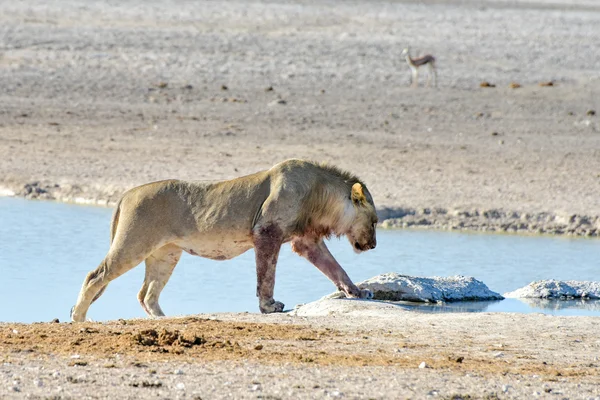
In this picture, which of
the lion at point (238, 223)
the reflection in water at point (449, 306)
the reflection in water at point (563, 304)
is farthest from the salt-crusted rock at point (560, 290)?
the lion at point (238, 223)

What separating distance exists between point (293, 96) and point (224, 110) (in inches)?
72.5

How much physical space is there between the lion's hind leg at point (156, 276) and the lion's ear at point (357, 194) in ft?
4.84

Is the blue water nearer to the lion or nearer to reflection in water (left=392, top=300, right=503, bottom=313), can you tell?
reflection in water (left=392, top=300, right=503, bottom=313)

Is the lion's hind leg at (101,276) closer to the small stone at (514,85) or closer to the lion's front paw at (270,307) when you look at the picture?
the lion's front paw at (270,307)

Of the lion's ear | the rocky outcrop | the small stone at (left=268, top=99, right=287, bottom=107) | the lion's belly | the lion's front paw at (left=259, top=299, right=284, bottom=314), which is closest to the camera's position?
the lion's front paw at (left=259, top=299, right=284, bottom=314)

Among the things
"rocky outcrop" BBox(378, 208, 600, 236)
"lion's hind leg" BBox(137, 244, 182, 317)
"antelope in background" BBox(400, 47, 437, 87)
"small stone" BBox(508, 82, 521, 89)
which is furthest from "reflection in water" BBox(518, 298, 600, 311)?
"small stone" BBox(508, 82, 521, 89)

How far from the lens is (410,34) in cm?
3603

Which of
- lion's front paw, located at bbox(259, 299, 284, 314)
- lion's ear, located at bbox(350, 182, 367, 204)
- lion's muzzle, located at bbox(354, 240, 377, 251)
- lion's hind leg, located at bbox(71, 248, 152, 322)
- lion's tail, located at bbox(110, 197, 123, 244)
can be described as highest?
lion's ear, located at bbox(350, 182, 367, 204)

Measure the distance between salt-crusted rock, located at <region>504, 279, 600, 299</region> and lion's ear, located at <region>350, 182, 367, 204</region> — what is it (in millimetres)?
1815

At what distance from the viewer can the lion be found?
9.73 m

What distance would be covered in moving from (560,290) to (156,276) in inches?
137

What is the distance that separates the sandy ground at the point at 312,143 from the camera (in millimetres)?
7148

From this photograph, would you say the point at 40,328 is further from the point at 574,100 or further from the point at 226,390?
the point at 574,100

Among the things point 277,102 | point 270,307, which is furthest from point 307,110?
point 270,307
